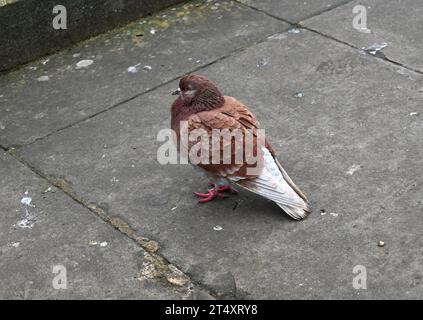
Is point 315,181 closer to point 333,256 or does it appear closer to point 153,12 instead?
point 333,256

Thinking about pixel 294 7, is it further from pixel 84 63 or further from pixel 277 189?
pixel 277 189

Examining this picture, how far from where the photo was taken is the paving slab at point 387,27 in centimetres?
601

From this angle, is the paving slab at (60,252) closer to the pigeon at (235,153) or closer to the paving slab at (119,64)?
the pigeon at (235,153)

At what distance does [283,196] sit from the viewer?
435 cm

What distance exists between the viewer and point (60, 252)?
14.3ft

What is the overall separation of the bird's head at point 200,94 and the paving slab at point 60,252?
865 millimetres

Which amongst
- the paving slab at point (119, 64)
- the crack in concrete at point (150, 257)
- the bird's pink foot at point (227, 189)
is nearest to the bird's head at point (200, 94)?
the bird's pink foot at point (227, 189)

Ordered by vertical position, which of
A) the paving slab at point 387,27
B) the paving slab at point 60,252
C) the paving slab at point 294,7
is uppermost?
the paving slab at point 387,27

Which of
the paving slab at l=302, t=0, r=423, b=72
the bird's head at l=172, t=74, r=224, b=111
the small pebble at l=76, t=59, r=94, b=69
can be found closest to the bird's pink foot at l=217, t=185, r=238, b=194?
the bird's head at l=172, t=74, r=224, b=111

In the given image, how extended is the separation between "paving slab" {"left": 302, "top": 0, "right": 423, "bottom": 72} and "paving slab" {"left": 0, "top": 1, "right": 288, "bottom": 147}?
42 centimetres

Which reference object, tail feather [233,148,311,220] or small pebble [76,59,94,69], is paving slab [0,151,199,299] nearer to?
tail feather [233,148,311,220]

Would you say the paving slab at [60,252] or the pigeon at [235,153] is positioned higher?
the pigeon at [235,153]

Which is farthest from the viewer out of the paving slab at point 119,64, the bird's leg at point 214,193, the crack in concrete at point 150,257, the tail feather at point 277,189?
the paving slab at point 119,64

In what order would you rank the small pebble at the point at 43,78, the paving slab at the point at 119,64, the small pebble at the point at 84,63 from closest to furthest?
the paving slab at the point at 119,64 < the small pebble at the point at 43,78 < the small pebble at the point at 84,63
